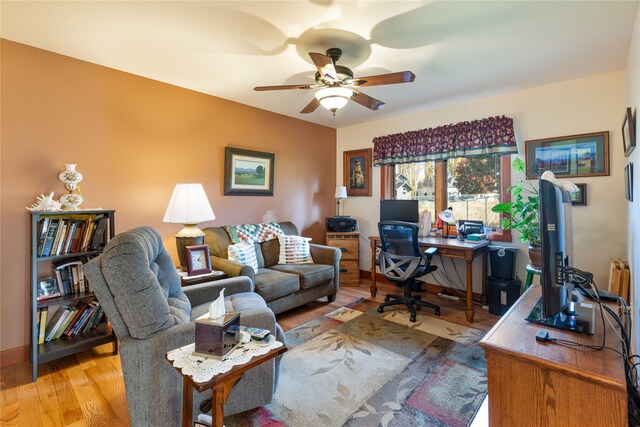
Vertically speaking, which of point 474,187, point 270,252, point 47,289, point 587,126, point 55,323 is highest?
point 587,126

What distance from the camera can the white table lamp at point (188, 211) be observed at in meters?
2.68

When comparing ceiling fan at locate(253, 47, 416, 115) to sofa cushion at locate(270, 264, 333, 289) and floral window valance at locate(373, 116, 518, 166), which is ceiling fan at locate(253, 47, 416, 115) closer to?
floral window valance at locate(373, 116, 518, 166)

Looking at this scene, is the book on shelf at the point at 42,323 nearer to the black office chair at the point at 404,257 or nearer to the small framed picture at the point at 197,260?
the small framed picture at the point at 197,260

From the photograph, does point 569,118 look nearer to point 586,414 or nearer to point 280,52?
point 280,52

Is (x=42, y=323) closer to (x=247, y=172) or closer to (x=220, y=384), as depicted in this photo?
(x=220, y=384)

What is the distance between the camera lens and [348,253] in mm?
4359

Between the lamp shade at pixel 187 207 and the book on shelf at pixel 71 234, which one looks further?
the lamp shade at pixel 187 207

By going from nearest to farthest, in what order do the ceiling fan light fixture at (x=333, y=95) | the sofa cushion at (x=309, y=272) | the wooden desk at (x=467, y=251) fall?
the ceiling fan light fixture at (x=333, y=95), the wooden desk at (x=467, y=251), the sofa cushion at (x=309, y=272)

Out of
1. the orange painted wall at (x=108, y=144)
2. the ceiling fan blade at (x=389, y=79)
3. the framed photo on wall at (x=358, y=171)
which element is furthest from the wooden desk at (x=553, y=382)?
the framed photo on wall at (x=358, y=171)

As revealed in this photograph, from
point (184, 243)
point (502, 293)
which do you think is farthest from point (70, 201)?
point (502, 293)

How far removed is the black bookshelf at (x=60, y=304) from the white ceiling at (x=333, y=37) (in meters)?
1.32

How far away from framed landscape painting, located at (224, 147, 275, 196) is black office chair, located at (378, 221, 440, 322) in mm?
1674

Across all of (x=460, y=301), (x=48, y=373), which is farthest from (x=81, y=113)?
(x=460, y=301)

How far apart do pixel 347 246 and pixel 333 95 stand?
2.42 m
